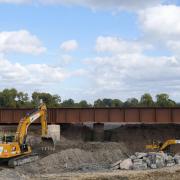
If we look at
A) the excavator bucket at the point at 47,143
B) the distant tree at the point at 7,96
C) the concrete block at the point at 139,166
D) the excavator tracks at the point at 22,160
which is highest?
the distant tree at the point at 7,96

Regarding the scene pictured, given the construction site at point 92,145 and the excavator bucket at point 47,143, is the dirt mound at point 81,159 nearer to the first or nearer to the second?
the construction site at point 92,145

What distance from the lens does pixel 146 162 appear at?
36.5 metres

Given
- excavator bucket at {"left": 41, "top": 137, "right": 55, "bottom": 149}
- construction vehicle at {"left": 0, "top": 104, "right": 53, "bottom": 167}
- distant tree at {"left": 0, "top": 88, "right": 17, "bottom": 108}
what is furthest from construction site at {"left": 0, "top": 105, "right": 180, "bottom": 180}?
distant tree at {"left": 0, "top": 88, "right": 17, "bottom": 108}

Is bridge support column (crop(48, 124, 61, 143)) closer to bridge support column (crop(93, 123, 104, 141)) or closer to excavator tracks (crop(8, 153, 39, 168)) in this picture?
bridge support column (crop(93, 123, 104, 141))

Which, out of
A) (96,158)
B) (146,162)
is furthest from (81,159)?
(146,162)

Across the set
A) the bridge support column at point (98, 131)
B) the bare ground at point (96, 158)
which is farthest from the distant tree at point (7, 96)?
the bridge support column at point (98, 131)

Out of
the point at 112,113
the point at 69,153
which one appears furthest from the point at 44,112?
the point at 112,113

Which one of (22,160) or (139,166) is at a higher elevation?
(22,160)

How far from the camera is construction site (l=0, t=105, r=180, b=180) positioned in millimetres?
33219

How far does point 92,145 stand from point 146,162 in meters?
9.13

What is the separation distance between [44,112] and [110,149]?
9281 millimetres

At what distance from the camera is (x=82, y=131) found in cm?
5516

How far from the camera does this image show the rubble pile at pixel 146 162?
3562 cm

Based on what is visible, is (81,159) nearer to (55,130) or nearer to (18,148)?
(18,148)
